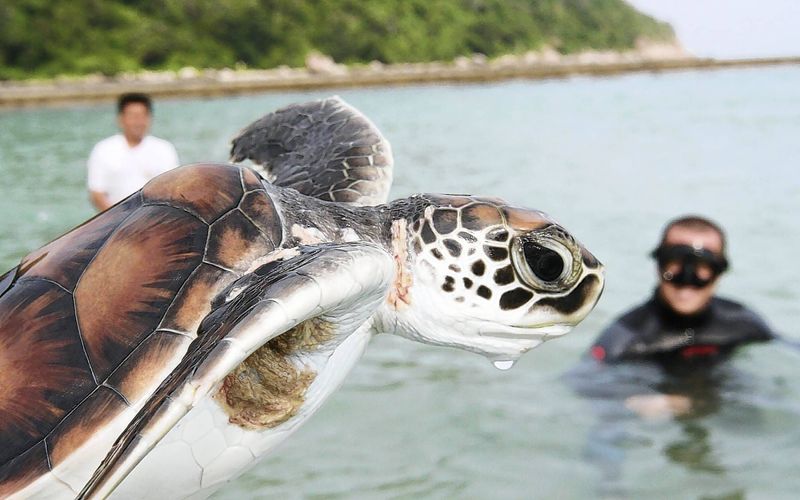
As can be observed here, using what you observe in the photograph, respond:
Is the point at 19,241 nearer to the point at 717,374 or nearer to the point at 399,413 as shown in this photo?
the point at 399,413

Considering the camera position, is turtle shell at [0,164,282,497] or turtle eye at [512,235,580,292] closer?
turtle shell at [0,164,282,497]

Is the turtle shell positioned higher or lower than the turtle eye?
lower

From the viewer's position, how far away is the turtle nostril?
142 cm

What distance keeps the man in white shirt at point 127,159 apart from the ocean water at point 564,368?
740mm

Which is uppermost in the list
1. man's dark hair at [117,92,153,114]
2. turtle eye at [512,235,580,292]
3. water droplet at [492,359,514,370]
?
turtle eye at [512,235,580,292]

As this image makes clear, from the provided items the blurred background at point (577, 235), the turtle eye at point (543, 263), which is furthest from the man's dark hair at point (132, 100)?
the turtle eye at point (543, 263)

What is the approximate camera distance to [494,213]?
1.45 m

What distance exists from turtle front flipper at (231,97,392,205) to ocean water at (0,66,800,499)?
877 millimetres

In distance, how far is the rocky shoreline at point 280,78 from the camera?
22.9m

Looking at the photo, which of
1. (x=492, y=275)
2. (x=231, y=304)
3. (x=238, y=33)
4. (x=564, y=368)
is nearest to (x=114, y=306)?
(x=231, y=304)

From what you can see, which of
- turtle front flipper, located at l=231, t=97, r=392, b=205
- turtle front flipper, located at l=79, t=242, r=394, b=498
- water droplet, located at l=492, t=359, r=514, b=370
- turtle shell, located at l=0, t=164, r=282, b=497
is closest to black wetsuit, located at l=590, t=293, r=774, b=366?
turtle front flipper, located at l=231, t=97, r=392, b=205

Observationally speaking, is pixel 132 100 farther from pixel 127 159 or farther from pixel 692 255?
pixel 692 255

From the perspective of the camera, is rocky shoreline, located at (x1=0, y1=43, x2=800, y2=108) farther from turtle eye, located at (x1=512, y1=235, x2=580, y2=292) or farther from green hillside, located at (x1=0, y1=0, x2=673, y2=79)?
turtle eye, located at (x1=512, y1=235, x2=580, y2=292)

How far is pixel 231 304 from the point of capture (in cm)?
120
